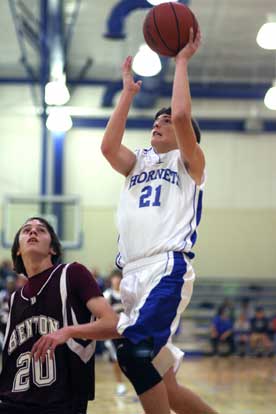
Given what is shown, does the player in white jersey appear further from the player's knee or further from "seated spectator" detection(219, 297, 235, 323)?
"seated spectator" detection(219, 297, 235, 323)

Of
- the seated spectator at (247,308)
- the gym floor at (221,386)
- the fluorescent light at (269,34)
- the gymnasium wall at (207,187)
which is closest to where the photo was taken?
the gym floor at (221,386)

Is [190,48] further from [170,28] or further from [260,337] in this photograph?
[260,337]

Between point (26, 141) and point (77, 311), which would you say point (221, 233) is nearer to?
point (26, 141)

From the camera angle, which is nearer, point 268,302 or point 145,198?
point 145,198

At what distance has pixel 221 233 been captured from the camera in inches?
733

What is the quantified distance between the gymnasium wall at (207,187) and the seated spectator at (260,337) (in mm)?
2474

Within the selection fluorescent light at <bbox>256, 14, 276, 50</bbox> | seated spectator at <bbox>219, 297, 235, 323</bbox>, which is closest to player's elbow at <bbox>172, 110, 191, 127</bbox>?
fluorescent light at <bbox>256, 14, 276, 50</bbox>

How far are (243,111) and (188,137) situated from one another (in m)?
15.7

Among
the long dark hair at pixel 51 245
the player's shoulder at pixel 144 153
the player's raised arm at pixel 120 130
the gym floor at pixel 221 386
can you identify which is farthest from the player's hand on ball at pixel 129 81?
the gym floor at pixel 221 386

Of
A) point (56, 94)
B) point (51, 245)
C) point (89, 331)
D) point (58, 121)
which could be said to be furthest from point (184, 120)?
point (58, 121)

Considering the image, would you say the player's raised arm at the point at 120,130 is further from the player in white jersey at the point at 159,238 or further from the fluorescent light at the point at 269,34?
the fluorescent light at the point at 269,34

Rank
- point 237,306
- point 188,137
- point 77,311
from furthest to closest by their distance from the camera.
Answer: point 237,306
point 188,137
point 77,311

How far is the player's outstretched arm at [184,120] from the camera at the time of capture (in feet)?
11.5

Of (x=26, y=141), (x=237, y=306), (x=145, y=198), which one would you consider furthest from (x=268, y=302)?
(x=145, y=198)
